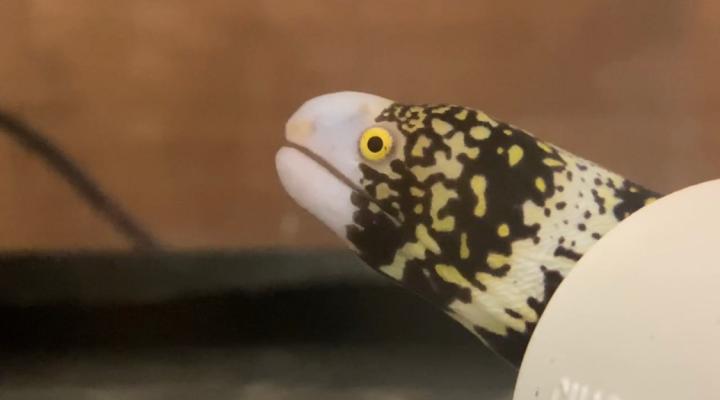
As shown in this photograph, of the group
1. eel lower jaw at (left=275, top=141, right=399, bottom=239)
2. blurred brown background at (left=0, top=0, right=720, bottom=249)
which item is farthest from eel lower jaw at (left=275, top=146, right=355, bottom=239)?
blurred brown background at (left=0, top=0, right=720, bottom=249)

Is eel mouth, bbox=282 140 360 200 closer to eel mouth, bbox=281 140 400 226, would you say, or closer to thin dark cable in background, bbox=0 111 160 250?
eel mouth, bbox=281 140 400 226

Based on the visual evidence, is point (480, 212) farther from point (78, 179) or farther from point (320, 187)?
point (78, 179)

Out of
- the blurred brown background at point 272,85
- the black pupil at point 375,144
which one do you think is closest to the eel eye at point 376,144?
the black pupil at point 375,144

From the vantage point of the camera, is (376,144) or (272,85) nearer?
(376,144)

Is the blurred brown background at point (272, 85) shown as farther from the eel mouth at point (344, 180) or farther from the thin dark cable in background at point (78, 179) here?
the eel mouth at point (344, 180)

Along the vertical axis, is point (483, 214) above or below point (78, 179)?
below

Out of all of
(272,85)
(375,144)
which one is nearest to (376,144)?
(375,144)
